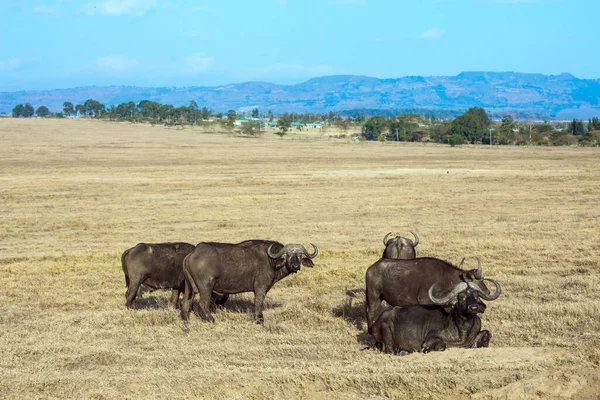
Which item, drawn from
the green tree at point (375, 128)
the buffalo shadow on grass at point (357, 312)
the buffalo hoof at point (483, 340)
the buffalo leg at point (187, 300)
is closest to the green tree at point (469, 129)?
the green tree at point (375, 128)

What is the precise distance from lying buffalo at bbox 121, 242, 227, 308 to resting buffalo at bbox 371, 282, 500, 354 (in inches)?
160

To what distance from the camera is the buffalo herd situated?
1014 centimetres

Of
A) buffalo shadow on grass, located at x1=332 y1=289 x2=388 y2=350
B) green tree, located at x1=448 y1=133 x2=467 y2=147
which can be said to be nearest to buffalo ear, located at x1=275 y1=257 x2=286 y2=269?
buffalo shadow on grass, located at x1=332 y1=289 x2=388 y2=350

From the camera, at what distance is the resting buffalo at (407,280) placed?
1120 cm

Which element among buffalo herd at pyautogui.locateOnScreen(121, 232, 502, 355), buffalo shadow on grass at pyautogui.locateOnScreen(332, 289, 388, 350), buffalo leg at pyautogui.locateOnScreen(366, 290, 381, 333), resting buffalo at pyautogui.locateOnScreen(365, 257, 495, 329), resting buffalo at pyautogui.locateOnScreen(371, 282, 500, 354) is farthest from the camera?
buffalo leg at pyautogui.locateOnScreen(366, 290, 381, 333)

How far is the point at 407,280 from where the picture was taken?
37.3 feet

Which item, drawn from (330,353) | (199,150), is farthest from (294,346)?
(199,150)

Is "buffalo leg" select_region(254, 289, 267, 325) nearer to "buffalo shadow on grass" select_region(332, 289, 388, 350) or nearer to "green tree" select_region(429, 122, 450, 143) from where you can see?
"buffalo shadow on grass" select_region(332, 289, 388, 350)

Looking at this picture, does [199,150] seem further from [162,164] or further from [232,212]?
[232,212]

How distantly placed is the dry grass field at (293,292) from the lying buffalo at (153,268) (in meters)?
0.46

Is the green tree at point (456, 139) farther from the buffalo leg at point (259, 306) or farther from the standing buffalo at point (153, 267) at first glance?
the buffalo leg at point (259, 306)

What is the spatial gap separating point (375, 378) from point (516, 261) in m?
9.60

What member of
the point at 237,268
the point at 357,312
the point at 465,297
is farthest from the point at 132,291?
the point at 465,297

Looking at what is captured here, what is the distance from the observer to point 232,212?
28.0 metres
